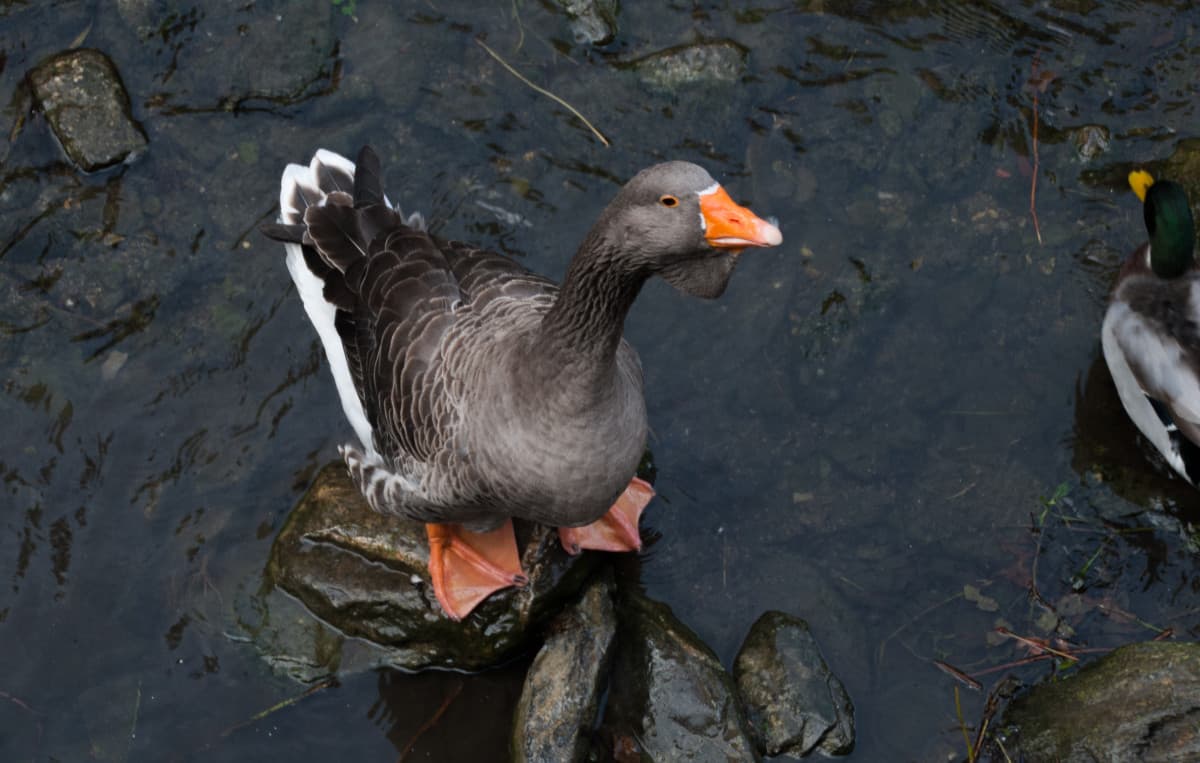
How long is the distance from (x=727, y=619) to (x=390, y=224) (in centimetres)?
255

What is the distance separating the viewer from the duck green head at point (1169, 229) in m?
6.01

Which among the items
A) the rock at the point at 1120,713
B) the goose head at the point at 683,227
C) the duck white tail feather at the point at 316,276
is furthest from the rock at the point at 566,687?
the goose head at the point at 683,227

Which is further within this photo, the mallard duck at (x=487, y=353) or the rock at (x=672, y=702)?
the rock at (x=672, y=702)

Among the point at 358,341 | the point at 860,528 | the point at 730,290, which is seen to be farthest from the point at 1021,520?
the point at 358,341

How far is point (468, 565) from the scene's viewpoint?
5.42 metres

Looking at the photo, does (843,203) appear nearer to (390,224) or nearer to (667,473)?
(667,473)

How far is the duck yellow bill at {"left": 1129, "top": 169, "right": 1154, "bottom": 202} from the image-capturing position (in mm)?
6293

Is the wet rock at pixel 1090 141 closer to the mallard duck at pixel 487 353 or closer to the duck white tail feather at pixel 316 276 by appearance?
the mallard duck at pixel 487 353

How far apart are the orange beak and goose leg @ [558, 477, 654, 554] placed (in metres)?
2.18

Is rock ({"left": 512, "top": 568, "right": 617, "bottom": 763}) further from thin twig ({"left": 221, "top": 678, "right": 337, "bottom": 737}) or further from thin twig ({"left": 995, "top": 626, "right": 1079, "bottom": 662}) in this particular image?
thin twig ({"left": 995, "top": 626, "right": 1079, "bottom": 662})

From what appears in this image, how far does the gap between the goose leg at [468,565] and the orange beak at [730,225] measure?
2.31 meters

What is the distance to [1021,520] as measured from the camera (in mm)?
5988

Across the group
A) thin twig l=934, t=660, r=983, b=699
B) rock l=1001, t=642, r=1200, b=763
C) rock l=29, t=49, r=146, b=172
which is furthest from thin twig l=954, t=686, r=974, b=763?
rock l=29, t=49, r=146, b=172

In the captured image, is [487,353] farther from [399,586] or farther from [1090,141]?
[1090,141]
